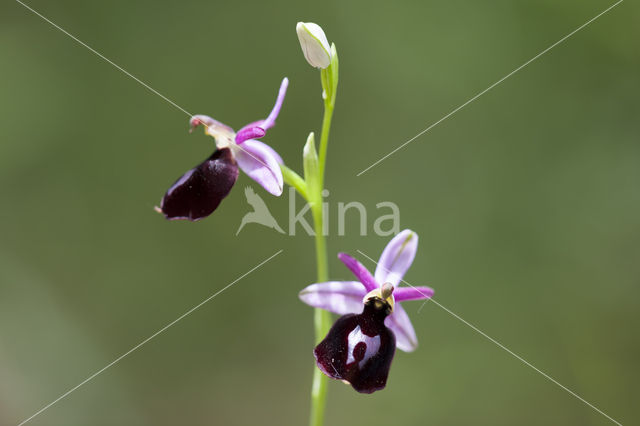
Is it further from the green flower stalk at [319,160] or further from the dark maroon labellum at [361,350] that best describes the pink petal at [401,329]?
the green flower stalk at [319,160]

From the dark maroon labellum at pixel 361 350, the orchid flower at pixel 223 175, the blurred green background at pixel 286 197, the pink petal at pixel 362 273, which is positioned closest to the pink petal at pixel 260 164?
the orchid flower at pixel 223 175

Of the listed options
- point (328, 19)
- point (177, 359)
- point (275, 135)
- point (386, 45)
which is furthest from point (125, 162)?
point (386, 45)

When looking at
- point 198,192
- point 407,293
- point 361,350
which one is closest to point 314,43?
point 198,192

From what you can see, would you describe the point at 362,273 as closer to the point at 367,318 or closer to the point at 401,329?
the point at 367,318

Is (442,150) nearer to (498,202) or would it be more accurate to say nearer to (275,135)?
(498,202)

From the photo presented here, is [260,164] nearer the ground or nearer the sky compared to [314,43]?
nearer the ground

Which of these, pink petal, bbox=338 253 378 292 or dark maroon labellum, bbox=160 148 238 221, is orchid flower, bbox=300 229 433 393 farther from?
dark maroon labellum, bbox=160 148 238 221
